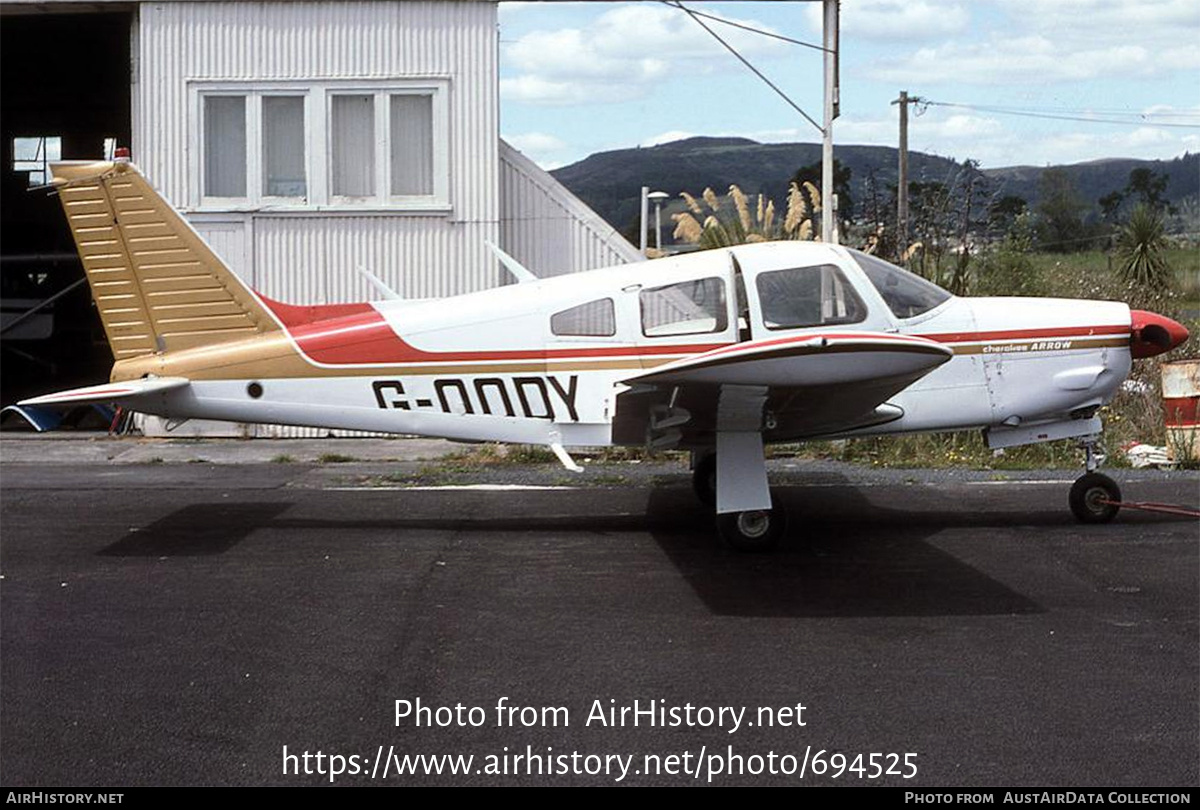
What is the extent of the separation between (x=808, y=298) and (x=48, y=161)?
47.6 feet

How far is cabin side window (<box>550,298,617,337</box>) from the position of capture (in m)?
8.82

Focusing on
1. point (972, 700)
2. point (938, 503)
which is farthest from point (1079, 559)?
point (972, 700)

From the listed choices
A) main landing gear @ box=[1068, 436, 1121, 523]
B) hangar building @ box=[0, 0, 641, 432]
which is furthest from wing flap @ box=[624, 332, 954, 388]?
hangar building @ box=[0, 0, 641, 432]

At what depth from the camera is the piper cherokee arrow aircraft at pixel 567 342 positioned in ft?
28.2

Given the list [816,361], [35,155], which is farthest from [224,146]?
[35,155]

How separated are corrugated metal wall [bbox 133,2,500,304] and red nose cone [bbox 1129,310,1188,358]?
24.5 feet

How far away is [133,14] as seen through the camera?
577 inches

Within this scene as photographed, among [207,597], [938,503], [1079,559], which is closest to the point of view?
[207,597]

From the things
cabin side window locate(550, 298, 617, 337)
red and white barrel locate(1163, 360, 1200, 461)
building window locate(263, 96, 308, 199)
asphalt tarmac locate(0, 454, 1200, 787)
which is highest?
building window locate(263, 96, 308, 199)

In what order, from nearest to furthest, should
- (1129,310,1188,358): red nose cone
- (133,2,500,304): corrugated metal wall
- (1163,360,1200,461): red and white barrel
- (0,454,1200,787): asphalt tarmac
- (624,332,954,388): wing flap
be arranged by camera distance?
(0,454,1200,787): asphalt tarmac, (624,332,954,388): wing flap, (1129,310,1188,358): red nose cone, (1163,360,1200,461): red and white barrel, (133,2,500,304): corrugated metal wall

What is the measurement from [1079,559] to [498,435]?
12.4 ft

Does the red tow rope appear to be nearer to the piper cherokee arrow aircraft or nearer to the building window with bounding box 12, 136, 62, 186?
the piper cherokee arrow aircraft

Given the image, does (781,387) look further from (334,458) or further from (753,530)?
(334,458)

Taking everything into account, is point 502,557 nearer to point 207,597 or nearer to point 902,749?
point 207,597
